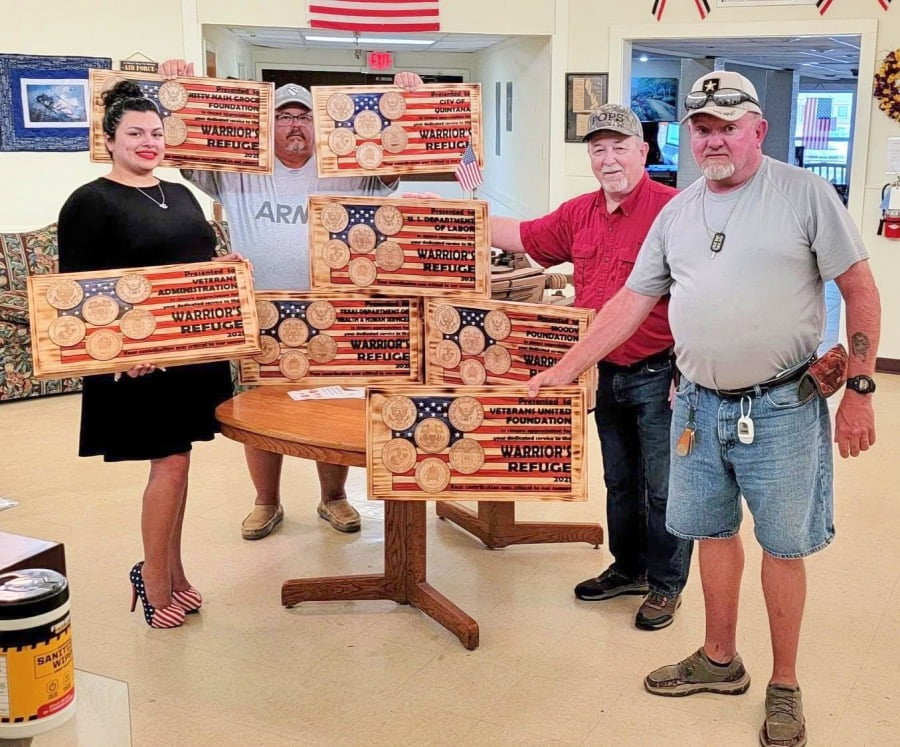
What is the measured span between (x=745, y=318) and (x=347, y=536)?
211 centimetres

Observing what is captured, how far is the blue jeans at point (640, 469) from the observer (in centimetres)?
315

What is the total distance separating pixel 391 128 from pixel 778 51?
8.28 m

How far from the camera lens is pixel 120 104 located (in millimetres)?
2939

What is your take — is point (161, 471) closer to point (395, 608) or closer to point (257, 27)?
point (395, 608)

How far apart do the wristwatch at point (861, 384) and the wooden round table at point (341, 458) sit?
4.11 ft

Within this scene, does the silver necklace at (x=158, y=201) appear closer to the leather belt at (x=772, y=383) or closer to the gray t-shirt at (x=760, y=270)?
the gray t-shirt at (x=760, y=270)

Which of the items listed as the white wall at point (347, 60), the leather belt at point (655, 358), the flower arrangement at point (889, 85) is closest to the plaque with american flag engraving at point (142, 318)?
the leather belt at point (655, 358)

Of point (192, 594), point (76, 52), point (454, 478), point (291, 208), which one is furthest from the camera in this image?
point (76, 52)

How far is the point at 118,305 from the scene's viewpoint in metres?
2.80

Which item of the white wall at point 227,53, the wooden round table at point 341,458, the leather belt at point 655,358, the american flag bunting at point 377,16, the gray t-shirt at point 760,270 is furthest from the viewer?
the white wall at point 227,53

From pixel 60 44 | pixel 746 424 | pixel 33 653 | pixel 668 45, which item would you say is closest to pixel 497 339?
pixel 746 424

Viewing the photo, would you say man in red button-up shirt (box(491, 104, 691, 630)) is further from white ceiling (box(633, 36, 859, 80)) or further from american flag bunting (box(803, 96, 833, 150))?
american flag bunting (box(803, 96, 833, 150))

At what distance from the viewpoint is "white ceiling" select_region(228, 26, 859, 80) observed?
827 cm

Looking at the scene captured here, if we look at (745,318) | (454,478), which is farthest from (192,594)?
(745,318)
